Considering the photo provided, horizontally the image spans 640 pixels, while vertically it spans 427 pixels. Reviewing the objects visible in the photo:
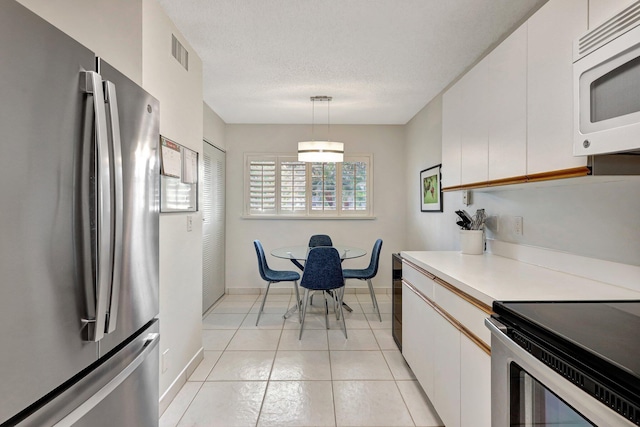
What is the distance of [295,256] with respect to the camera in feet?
12.0

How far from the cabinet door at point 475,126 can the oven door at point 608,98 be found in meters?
0.78

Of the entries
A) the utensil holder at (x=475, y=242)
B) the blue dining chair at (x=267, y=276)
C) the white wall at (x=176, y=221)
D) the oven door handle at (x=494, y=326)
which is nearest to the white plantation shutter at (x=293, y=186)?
the blue dining chair at (x=267, y=276)

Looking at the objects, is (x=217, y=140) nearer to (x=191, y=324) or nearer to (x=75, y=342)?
(x=191, y=324)

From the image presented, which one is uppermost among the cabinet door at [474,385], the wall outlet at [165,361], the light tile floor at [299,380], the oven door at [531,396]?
the oven door at [531,396]

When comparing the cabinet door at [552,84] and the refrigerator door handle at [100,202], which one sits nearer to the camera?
the refrigerator door handle at [100,202]

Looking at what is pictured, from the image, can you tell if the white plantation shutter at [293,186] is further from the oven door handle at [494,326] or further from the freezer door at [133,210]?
the oven door handle at [494,326]

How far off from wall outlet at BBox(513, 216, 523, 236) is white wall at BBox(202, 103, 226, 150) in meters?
3.34

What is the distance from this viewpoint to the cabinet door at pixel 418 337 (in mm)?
2053

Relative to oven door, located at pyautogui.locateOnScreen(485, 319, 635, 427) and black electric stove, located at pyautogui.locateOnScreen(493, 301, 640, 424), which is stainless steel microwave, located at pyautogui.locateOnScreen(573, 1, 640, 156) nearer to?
black electric stove, located at pyautogui.locateOnScreen(493, 301, 640, 424)

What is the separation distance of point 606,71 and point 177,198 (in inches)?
90.2

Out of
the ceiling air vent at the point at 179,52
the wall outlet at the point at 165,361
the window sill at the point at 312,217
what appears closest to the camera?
the wall outlet at the point at 165,361

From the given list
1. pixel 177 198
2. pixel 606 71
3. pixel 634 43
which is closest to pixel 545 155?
pixel 606 71

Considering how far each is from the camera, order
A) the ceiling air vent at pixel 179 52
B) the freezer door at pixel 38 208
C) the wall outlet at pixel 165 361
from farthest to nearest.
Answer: the ceiling air vent at pixel 179 52 → the wall outlet at pixel 165 361 → the freezer door at pixel 38 208

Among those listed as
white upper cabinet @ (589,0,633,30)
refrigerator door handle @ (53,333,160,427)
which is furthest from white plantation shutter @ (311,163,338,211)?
white upper cabinet @ (589,0,633,30)
